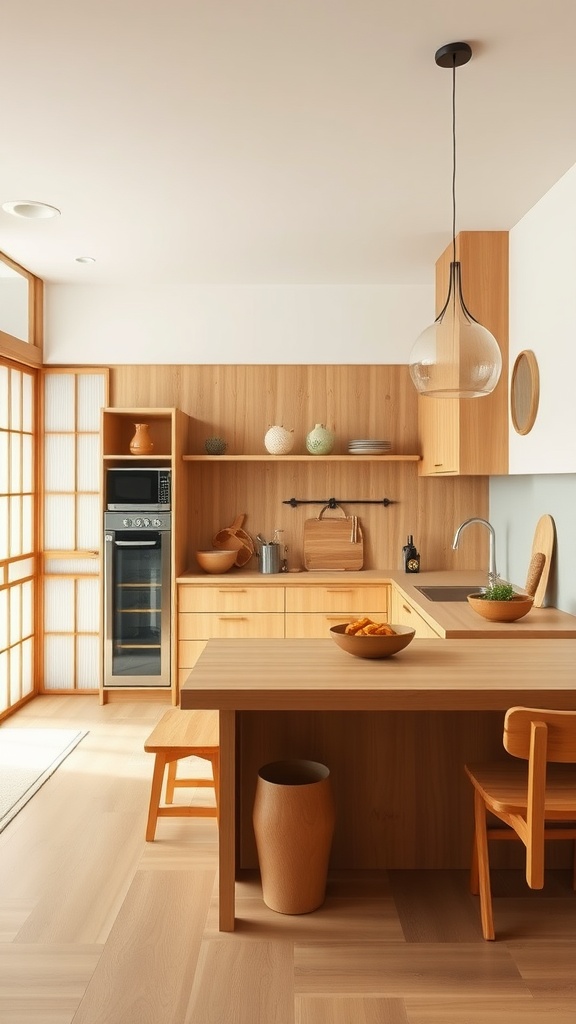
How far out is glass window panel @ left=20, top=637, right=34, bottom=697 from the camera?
511cm

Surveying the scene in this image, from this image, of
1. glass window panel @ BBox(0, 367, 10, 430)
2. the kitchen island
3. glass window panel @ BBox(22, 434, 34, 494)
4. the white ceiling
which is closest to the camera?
the white ceiling

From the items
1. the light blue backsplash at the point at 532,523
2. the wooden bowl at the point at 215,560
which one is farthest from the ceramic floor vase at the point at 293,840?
the wooden bowl at the point at 215,560

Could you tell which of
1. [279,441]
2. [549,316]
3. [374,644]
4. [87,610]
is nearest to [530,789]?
[374,644]

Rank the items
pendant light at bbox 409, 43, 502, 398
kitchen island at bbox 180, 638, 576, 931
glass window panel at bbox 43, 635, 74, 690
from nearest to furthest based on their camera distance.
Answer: pendant light at bbox 409, 43, 502, 398
kitchen island at bbox 180, 638, 576, 931
glass window panel at bbox 43, 635, 74, 690

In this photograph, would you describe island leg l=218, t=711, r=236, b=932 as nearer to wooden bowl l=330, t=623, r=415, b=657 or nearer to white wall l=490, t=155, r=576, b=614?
wooden bowl l=330, t=623, r=415, b=657

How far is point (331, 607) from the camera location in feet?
16.0

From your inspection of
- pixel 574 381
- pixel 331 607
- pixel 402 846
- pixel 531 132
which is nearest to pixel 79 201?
pixel 531 132

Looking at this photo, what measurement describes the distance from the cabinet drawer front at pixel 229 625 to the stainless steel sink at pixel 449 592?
945mm

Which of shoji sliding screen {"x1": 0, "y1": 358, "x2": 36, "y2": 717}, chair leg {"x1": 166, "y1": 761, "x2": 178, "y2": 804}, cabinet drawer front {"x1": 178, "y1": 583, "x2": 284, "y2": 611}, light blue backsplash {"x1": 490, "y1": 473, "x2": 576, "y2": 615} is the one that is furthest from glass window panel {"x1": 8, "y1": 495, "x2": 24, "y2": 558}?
light blue backsplash {"x1": 490, "y1": 473, "x2": 576, "y2": 615}

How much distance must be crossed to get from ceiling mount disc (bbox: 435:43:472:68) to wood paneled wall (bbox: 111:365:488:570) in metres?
2.87

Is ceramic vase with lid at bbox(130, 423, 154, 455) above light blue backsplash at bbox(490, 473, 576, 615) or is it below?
above

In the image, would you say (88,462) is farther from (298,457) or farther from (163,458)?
(298,457)

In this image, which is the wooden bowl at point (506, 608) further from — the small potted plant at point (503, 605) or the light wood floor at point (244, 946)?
the light wood floor at point (244, 946)

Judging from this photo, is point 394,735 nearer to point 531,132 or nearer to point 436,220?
point 531,132
